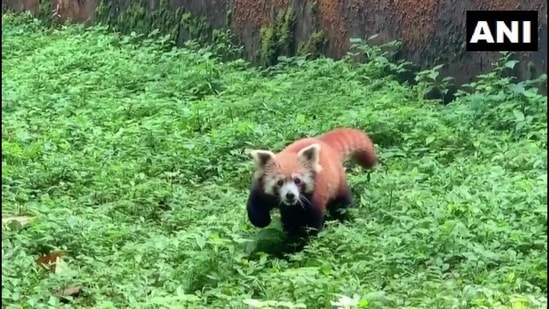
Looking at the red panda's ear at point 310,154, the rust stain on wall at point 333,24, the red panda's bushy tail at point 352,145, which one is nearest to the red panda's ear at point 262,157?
the red panda's ear at point 310,154

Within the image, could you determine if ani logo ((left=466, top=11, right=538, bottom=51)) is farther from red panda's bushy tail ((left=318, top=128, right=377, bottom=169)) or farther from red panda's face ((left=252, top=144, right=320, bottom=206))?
red panda's face ((left=252, top=144, right=320, bottom=206))

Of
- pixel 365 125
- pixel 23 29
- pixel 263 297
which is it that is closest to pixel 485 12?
pixel 365 125

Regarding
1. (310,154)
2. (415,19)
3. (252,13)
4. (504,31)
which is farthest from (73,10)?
(310,154)

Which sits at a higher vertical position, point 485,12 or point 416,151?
point 485,12

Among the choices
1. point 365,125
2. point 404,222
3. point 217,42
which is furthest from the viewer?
point 217,42

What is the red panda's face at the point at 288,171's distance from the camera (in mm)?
4855

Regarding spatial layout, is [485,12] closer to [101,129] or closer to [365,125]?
[365,125]

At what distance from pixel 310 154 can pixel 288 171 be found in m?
0.15

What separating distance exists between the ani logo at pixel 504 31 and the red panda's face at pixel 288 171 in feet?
6.30

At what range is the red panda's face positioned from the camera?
4.86 metres

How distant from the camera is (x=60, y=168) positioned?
609 centimetres

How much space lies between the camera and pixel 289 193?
4.81 m

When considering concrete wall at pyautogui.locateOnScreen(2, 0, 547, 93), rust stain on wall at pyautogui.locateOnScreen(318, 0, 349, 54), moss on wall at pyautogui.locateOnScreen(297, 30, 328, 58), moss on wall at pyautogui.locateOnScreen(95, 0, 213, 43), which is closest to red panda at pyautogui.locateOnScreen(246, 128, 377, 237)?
concrete wall at pyautogui.locateOnScreen(2, 0, 547, 93)

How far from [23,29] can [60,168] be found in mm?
6134
